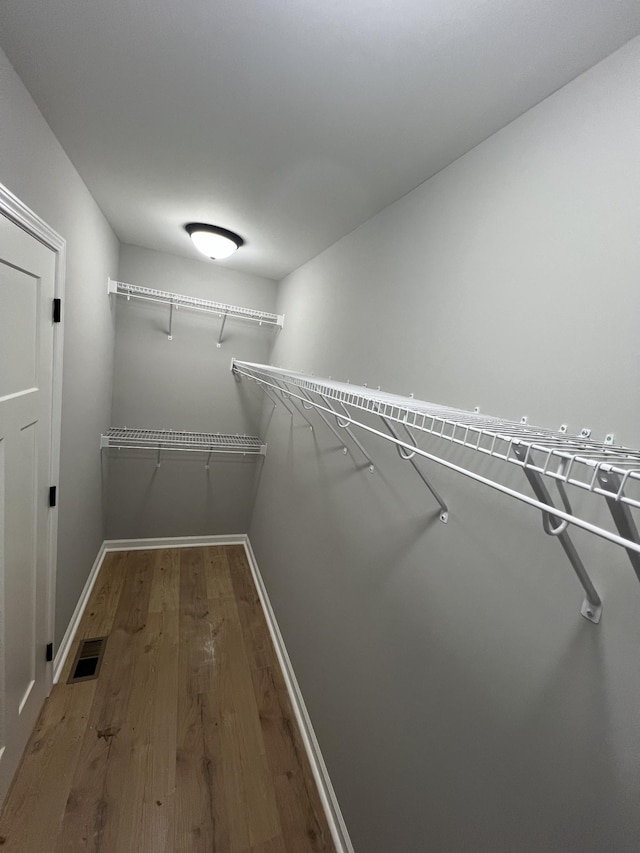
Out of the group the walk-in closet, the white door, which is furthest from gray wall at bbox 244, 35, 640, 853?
the white door

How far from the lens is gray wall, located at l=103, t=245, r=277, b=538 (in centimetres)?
264

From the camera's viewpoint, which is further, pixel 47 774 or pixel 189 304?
pixel 189 304

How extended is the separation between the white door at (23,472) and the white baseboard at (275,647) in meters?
0.50

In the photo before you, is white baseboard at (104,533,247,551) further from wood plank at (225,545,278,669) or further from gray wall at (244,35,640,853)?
gray wall at (244,35,640,853)

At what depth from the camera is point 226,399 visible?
9.80 feet

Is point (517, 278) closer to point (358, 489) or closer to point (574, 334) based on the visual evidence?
point (574, 334)

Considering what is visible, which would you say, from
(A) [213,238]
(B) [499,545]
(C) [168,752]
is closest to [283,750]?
(C) [168,752]

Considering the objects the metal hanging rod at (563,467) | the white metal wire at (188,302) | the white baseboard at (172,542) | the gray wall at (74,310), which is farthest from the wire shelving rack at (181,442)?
A: the metal hanging rod at (563,467)

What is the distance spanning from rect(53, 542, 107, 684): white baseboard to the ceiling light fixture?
7.65ft

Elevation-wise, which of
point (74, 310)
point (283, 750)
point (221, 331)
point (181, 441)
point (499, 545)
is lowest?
point (283, 750)

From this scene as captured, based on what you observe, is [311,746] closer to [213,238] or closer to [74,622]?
[74,622]

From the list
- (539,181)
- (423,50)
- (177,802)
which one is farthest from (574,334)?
(177,802)

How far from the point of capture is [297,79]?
868mm

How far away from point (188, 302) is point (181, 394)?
782mm
